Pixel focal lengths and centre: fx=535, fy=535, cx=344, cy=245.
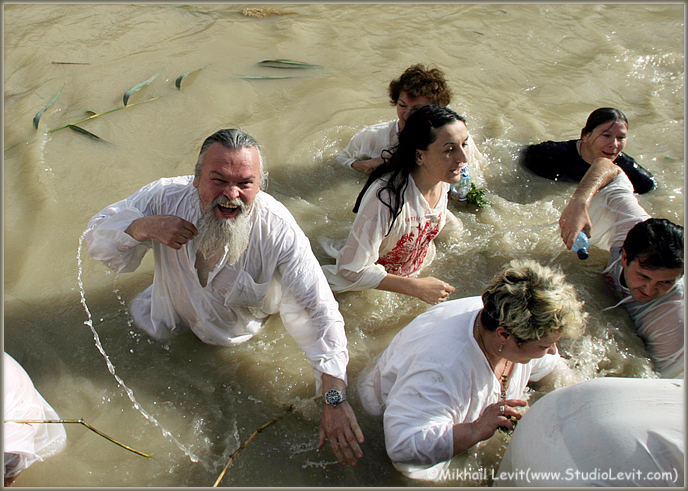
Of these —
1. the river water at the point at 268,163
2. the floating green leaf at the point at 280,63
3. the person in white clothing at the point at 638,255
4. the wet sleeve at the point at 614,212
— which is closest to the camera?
the river water at the point at 268,163

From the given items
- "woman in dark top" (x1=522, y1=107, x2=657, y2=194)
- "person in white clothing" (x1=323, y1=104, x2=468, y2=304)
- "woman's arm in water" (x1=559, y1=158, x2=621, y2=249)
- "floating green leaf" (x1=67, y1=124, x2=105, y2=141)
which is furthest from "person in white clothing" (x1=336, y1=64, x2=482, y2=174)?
"floating green leaf" (x1=67, y1=124, x2=105, y2=141)

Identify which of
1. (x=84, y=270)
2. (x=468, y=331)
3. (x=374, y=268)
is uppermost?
(x=468, y=331)

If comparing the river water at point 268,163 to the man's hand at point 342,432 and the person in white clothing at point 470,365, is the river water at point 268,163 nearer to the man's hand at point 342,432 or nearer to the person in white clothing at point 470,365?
the man's hand at point 342,432

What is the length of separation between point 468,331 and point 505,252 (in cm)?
224

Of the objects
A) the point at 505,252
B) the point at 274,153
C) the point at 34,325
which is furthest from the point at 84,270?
the point at 505,252

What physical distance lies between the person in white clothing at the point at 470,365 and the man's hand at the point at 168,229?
1.34m

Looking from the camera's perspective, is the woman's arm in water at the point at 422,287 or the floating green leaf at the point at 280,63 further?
the floating green leaf at the point at 280,63

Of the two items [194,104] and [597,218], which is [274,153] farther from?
[597,218]

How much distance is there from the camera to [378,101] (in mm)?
6484

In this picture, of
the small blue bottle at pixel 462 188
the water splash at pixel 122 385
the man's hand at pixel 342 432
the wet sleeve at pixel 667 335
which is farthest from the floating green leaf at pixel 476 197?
the water splash at pixel 122 385

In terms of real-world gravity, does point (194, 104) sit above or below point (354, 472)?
above

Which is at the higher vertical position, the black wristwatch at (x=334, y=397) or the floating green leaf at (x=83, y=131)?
the floating green leaf at (x=83, y=131)

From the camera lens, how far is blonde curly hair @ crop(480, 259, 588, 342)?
251 centimetres

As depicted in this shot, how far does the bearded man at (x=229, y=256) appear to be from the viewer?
2.94 metres
